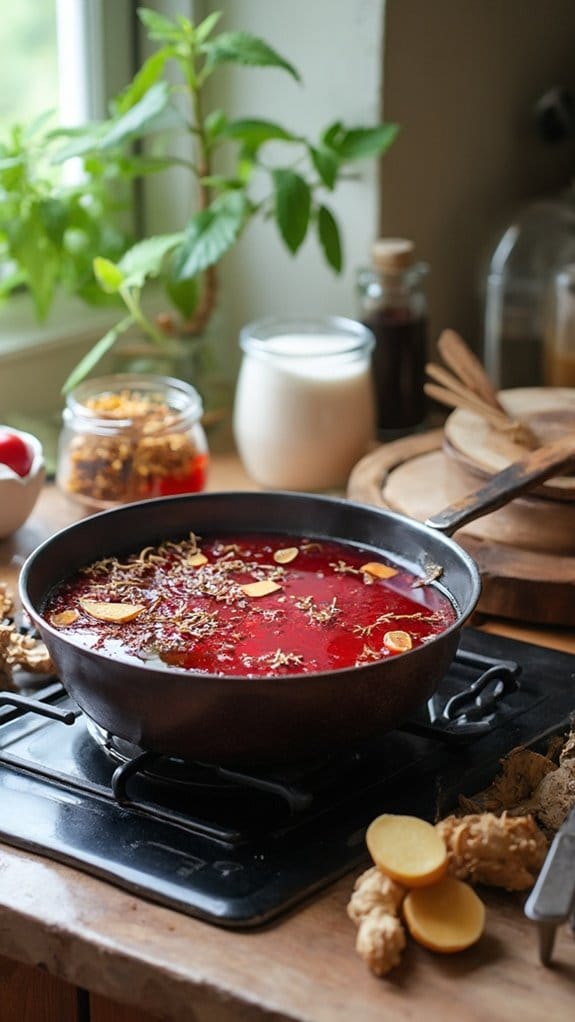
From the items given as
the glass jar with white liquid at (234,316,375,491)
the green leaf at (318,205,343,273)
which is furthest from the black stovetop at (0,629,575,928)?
the green leaf at (318,205,343,273)

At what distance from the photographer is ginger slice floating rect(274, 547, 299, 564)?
1.21 m

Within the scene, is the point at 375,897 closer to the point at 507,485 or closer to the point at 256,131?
the point at 507,485

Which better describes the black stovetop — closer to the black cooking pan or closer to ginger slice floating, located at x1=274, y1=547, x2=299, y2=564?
the black cooking pan

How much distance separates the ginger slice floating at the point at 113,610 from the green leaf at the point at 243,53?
0.75 meters

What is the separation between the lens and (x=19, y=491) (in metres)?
1.46

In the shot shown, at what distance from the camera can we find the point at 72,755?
1046 mm

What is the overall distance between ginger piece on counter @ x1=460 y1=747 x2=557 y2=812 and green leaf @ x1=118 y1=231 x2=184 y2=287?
2.66 ft

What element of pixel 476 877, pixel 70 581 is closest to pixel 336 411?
pixel 70 581

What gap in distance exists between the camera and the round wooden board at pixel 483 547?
1318mm

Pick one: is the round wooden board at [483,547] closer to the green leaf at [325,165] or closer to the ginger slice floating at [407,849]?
the green leaf at [325,165]

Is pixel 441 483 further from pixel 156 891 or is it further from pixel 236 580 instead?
pixel 156 891

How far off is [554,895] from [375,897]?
11 cm

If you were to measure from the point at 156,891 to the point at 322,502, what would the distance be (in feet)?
1.46

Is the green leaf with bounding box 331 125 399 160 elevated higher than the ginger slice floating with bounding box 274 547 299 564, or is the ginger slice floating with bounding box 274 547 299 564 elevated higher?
the green leaf with bounding box 331 125 399 160
